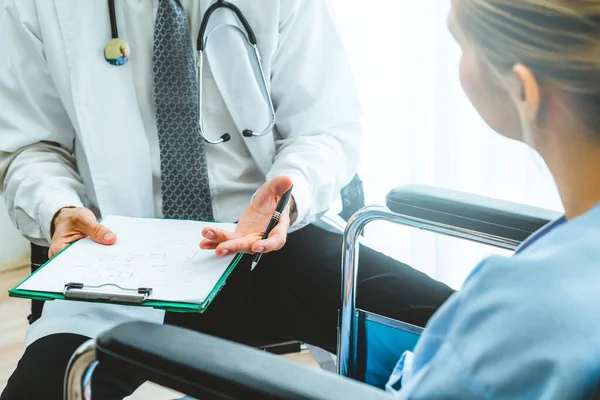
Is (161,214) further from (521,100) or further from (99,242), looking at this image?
(521,100)

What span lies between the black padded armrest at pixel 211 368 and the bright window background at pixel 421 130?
960 millimetres

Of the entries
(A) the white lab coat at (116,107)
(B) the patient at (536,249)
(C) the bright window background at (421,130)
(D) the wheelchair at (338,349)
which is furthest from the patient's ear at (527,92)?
(C) the bright window background at (421,130)

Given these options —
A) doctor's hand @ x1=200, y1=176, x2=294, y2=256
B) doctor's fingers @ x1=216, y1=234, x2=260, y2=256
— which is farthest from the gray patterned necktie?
doctor's fingers @ x1=216, y1=234, x2=260, y2=256

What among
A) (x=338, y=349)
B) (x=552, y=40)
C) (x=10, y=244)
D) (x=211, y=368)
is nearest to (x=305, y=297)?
(x=338, y=349)

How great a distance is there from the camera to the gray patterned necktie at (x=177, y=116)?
1.11 metres

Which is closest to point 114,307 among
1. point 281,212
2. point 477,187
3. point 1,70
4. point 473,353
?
point 281,212

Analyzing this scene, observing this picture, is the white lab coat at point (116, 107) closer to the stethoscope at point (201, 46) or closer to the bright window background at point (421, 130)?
the stethoscope at point (201, 46)

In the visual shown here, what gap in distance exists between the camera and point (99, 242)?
97 cm

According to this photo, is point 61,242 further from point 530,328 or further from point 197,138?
point 530,328

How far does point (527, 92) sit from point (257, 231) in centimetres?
57

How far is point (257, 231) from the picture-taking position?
1016mm

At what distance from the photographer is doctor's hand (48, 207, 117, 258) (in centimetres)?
97

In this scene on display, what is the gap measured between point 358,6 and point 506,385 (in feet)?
3.94

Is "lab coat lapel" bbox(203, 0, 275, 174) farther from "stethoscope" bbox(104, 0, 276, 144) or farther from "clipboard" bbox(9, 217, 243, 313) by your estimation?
"clipboard" bbox(9, 217, 243, 313)
